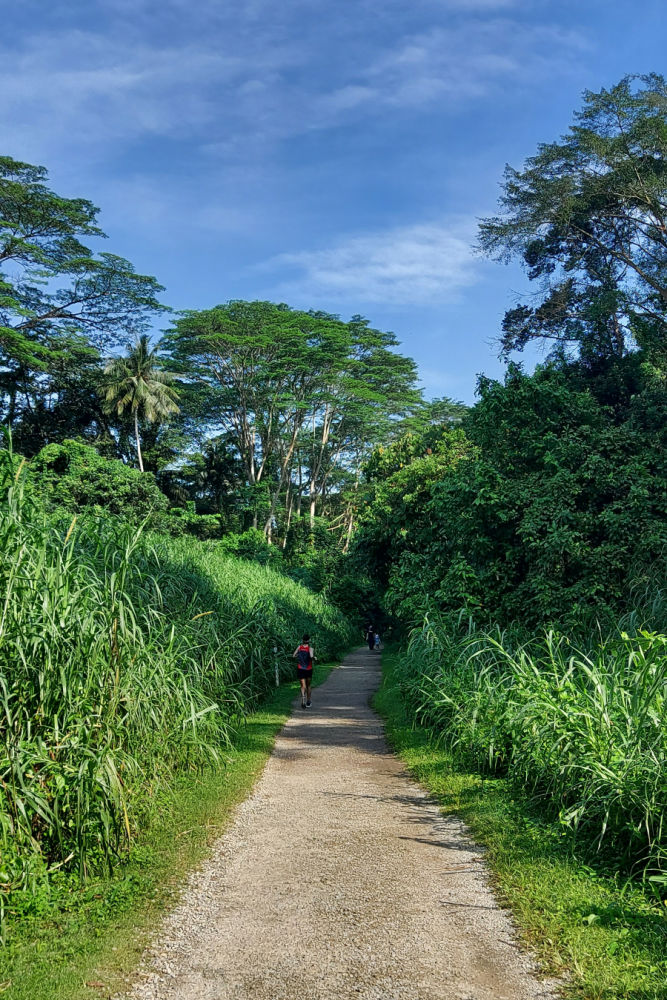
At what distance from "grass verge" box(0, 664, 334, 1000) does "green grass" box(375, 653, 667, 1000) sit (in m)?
1.93

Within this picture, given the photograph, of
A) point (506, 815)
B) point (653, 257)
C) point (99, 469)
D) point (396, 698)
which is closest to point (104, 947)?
point (506, 815)

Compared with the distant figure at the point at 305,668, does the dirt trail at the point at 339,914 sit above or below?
below

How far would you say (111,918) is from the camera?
379 centimetres

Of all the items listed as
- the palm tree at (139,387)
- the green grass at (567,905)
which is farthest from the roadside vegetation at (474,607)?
the palm tree at (139,387)

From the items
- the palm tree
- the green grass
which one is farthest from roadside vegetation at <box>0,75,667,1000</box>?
the palm tree

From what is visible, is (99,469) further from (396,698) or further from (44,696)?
(44,696)

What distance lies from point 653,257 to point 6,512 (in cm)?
1786

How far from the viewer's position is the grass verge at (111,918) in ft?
10.5

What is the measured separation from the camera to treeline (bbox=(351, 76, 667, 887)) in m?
5.14

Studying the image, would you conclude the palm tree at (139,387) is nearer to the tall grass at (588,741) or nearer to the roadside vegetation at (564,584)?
the roadside vegetation at (564,584)

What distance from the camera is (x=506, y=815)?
5375 mm

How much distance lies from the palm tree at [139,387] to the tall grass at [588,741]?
2900cm

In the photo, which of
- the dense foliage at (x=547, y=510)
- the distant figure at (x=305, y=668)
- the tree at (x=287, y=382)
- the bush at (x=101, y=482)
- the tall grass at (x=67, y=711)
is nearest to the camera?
the tall grass at (x=67, y=711)

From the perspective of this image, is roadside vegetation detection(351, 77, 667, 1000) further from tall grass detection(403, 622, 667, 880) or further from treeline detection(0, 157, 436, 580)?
treeline detection(0, 157, 436, 580)
